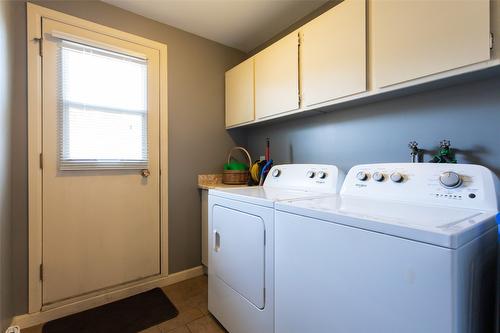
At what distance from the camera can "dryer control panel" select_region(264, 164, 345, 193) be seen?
149 cm

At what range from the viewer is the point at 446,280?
602 millimetres

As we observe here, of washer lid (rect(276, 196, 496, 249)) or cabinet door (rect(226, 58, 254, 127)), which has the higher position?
cabinet door (rect(226, 58, 254, 127))

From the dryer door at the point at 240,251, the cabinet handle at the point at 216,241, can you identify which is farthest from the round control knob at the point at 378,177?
the cabinet handle at the point at 216,241

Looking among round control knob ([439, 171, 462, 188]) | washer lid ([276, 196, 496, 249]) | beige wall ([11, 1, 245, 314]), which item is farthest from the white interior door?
round control knob ([439, 171, 462, 188])

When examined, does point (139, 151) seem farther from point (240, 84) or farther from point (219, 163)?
point (240, 84)

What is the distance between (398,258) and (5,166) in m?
2.07

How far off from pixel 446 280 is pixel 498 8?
1.10 meters

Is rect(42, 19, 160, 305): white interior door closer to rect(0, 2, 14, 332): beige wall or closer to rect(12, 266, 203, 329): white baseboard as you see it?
rect(12, 266, 203, 329): white baseboard

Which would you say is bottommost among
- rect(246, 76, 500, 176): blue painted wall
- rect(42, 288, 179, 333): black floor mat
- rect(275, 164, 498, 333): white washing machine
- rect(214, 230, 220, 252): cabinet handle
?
rect(42, 288, 179, 333): black floor mat

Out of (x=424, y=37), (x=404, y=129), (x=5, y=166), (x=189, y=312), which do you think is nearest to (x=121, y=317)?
(x=189, y=312)

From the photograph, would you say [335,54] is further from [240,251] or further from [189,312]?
[189,312]

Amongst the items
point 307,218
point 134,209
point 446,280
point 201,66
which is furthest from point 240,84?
point 446,280

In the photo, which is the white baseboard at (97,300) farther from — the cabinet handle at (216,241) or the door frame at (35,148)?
the cabinet handle at (216,241)

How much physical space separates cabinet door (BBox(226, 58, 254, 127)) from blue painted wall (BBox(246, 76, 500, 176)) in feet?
1.39
